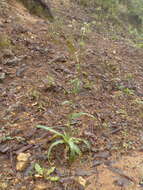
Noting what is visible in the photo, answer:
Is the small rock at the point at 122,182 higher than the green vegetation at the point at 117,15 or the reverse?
the reverse

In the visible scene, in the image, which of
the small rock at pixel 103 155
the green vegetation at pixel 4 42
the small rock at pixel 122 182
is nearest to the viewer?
the small rock at pixel 122 182

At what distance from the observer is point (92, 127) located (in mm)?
3527

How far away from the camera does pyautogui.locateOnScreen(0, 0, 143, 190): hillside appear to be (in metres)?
2.70

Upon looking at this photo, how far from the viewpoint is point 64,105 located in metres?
3.87

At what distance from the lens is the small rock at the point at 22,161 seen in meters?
2.64

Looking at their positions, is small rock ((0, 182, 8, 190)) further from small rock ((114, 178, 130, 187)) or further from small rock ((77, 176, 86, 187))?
small rock ((114, 178, 130, 187))

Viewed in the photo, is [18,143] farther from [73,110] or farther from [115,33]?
[115,33]

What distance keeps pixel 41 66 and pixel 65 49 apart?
→ 3.68 feet

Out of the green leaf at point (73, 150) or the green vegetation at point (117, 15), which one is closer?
the green leaf at point (73, 150)

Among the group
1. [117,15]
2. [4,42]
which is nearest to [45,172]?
[4,42]

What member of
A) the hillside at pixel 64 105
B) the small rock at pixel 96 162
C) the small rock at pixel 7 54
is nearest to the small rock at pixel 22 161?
the hillside at pixel 64 105

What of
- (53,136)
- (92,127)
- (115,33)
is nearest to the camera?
(53,136)

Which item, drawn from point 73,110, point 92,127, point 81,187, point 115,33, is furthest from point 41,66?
point 115,33

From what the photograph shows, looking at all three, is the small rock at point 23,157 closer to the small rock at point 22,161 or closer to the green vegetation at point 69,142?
the small rock at point 22,161
